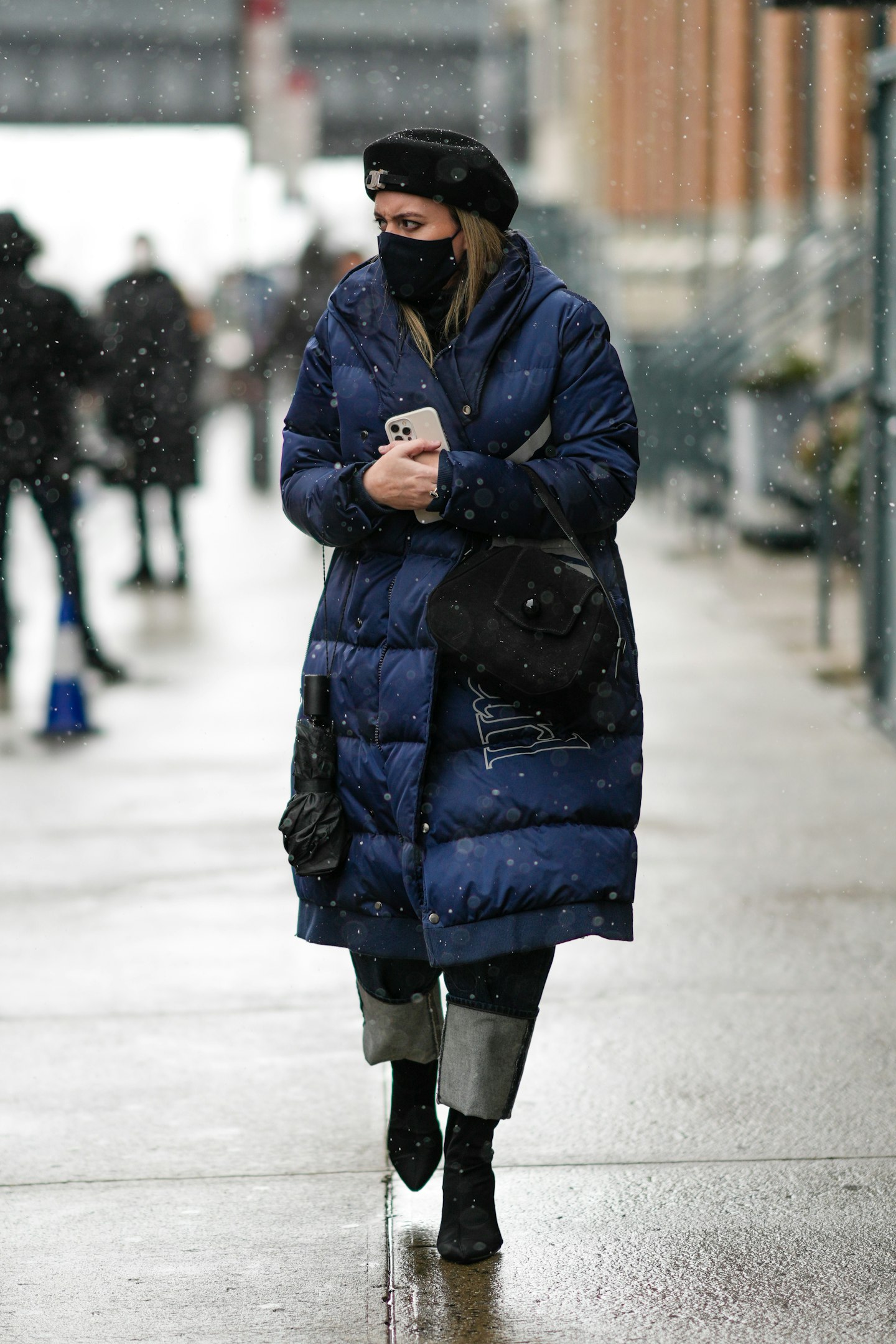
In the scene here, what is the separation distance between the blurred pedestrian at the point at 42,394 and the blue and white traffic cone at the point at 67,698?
2.30 feet

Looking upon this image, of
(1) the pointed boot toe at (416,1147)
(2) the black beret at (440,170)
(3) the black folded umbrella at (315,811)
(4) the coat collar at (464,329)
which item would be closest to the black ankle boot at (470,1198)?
(1) the pointed boot toe at (416,1147)

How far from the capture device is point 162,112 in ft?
148

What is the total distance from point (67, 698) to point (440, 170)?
524 centimetres

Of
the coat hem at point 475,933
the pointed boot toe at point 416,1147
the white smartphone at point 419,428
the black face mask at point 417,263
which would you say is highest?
the black face mask at point 417,263

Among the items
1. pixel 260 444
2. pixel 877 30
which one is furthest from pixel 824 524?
pixel 260 444

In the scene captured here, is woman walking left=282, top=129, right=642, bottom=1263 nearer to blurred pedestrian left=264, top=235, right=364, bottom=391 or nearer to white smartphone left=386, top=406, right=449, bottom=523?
white smartphone left=386, top=406, right=449, bottom=523

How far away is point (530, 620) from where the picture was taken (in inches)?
130

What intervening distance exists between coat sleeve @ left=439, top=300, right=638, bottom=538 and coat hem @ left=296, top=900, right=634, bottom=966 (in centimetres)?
63

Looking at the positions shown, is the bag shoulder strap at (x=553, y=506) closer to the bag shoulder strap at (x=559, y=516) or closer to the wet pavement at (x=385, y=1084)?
the bag shoulder strap at (x=559, y=516)

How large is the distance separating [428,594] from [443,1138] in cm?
105

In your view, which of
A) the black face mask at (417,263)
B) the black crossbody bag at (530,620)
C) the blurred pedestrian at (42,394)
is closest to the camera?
the black crossbody bag at (530,620)

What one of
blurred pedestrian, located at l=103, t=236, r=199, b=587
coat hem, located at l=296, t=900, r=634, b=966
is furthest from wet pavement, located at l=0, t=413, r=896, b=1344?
blurred pedestrian, located at l=103, t=236, r=199, b=587

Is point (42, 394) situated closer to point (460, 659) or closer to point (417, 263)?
point (417, 263)

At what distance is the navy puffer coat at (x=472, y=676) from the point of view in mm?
3338
